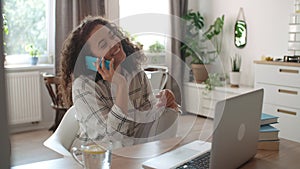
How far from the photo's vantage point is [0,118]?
25 cm

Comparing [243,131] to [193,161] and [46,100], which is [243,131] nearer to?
[193,161]

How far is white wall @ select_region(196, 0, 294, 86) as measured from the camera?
3.98 metres

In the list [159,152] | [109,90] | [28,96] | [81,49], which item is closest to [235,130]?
[159,152]

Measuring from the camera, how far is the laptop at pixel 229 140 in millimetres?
1001

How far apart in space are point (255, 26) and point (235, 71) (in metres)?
0.57

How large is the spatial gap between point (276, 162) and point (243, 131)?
228 millimetres

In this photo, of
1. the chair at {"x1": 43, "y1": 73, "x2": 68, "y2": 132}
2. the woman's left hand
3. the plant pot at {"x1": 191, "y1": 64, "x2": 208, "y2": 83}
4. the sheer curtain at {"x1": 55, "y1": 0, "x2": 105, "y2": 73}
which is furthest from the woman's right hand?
the plant pot at {"x1": 191, "y1": 64, "x2": 208, "y2": 83}

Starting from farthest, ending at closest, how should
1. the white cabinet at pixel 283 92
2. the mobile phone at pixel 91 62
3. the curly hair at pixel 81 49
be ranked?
the white cabinet at pixel 283 92 < the curly hair at pixel 81 49 < the mobile phone at pixel 91 62

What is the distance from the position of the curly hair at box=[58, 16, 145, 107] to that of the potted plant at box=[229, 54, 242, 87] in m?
2.83

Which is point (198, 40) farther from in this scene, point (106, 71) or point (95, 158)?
point (95, 158)

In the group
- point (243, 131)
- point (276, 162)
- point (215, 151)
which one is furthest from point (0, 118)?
point (276, 162)

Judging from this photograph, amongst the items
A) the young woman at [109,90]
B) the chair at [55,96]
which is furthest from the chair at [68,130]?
the chair at [55,96]

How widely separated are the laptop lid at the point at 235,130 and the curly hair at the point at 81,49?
56 centimetres

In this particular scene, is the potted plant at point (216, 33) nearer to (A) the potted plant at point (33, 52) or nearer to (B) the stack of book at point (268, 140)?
(A) the potted plant at point (33, 52)
